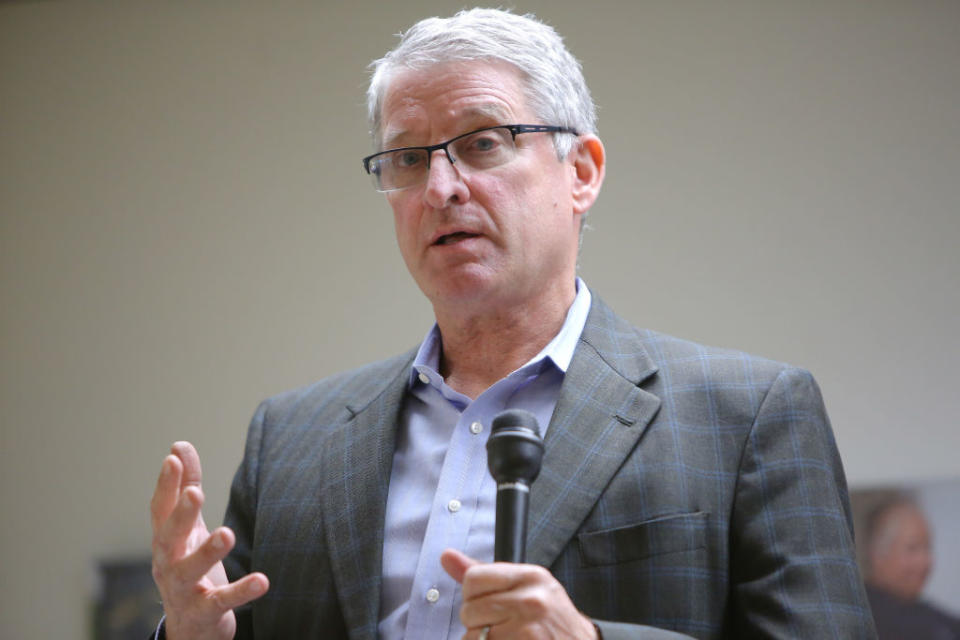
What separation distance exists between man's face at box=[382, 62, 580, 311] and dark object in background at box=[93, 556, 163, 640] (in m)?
2.49

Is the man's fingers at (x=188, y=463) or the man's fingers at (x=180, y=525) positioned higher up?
the man's fingers at (x=188, y=463)

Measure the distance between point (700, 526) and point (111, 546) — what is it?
3.03 meters

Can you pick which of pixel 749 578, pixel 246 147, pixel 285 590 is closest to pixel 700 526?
pixel 749 578

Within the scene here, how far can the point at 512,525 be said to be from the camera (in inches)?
43.1

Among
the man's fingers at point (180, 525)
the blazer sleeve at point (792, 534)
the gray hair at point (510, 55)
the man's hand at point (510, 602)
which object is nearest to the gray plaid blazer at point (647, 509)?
the blazer sleeve at point (792, 534)

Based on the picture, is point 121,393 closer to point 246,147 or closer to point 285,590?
point 246,147

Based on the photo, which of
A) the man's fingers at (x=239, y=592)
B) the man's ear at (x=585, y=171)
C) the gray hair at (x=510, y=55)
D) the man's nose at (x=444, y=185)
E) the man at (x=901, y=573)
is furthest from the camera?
the man at (x=901, y=573)

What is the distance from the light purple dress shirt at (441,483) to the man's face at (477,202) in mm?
139

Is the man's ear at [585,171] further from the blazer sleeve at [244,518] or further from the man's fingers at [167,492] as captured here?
the man's fingers at [167,492]

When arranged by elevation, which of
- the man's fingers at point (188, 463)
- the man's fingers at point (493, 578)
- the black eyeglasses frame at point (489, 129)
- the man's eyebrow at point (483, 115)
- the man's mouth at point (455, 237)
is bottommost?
the man's fingers at point (493, 578)

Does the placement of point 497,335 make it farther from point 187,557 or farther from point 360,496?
point 187,557

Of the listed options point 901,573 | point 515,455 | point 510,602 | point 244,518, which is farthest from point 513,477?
point 901,573

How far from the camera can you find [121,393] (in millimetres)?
3967

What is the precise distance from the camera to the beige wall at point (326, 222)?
3686 millimetres
